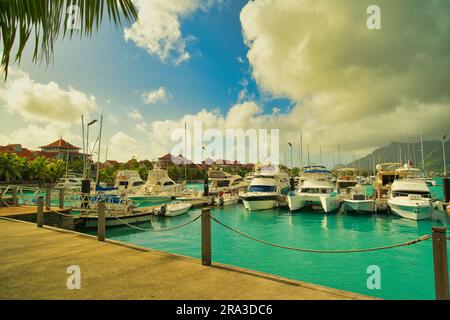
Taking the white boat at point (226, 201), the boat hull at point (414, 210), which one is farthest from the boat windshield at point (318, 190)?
the white boat at point (226, 201)

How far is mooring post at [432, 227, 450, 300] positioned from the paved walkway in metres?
1.05

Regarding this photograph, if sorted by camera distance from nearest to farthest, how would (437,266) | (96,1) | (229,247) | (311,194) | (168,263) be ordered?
(96,1) → (437,266) → (168,263) → (229,247) → (311,194)

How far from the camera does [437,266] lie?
3.51m

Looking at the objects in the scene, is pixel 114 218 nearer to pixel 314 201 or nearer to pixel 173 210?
pixel 173 210

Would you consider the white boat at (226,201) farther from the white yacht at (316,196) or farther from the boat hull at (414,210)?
the boat hull at (414,210)

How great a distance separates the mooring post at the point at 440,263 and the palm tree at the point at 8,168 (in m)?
69.3

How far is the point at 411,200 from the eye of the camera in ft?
71.3

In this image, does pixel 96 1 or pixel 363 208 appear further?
pixel 363 208

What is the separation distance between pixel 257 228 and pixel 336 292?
17666 mm

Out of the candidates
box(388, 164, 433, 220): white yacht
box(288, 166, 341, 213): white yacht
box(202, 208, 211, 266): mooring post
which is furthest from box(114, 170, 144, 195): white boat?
box(202, 208, 211, 266): mooring post

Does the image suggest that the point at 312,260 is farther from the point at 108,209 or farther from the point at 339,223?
the point at 108,209

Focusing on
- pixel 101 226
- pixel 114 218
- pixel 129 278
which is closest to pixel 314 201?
pixel 114 218

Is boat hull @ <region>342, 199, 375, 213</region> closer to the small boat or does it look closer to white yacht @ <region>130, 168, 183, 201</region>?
the small boat
